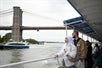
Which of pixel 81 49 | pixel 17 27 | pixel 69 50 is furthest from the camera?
pixel 17 27

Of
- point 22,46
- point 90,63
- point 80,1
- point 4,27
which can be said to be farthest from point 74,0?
point 4,27

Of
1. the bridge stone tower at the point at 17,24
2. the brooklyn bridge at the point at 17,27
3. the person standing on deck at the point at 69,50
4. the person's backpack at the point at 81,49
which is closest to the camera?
the person standing on deck at the point at 69,50

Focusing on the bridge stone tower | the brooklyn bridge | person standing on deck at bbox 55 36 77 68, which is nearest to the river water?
person standing on deck at bbox 55 36 77 68

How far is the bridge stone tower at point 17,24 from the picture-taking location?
66.8m

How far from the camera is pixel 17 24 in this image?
2751 inches

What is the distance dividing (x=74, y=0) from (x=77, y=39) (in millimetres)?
1430

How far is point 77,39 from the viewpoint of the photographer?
16.1 feet

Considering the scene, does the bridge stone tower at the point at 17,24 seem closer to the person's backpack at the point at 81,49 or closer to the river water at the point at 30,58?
the river water at the point at 30,58

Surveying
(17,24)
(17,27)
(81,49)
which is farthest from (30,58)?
(17,24)

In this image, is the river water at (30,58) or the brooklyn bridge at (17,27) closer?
the river water at (30,58)

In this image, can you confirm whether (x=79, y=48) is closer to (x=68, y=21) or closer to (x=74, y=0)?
(x=68, y=21)

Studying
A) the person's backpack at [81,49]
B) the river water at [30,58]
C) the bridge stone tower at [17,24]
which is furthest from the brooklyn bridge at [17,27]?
the person's backpack at [81,49]

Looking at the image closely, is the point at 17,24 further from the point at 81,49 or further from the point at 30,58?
the point at 81,49

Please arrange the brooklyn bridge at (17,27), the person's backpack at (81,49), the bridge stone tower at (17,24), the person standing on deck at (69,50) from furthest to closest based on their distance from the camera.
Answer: the bridge stone tower at (17,24)
the brooklyn bridge at (17,27)
the person's backpack at (81,49)
the person standing on deck at (69,50)
